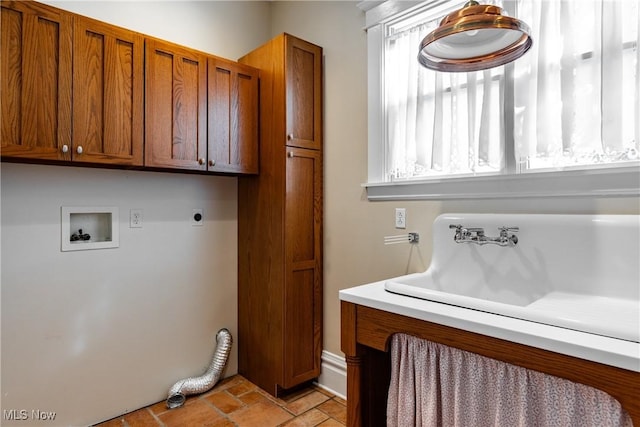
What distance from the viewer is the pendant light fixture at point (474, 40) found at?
114cm

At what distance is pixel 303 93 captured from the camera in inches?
95.3

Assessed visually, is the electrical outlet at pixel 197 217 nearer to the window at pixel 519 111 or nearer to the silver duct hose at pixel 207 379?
the silver duct hose at pixel 207 379

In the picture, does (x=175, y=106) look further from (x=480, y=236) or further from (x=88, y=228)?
(x=480, y=236)

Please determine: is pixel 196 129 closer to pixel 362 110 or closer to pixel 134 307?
pixel 362 110

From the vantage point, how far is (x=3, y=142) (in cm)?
159

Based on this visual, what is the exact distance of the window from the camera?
1.39 metres

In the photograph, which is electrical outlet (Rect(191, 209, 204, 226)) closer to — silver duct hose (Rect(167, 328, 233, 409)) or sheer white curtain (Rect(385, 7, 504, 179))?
silver duct hose (Rect(167, 328, 233, 409))

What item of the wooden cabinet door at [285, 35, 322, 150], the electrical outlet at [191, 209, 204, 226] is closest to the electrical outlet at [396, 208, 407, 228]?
the wooden cabinet door at [285, 35, 322, 150]

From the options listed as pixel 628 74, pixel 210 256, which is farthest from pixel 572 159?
pixel 210 256

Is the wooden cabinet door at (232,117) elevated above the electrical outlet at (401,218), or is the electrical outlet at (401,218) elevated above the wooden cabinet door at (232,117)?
the wooden cabinet door at (232,117)

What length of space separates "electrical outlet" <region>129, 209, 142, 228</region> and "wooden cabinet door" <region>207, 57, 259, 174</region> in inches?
21.7

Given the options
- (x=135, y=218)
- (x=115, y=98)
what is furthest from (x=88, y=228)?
(x=115, y=98)

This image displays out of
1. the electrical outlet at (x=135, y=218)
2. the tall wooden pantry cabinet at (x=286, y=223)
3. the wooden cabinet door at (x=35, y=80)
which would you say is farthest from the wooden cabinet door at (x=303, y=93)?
the wooden cabinet door at (x=35, y=80)

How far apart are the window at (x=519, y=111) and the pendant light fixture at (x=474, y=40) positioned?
350 millimetres
